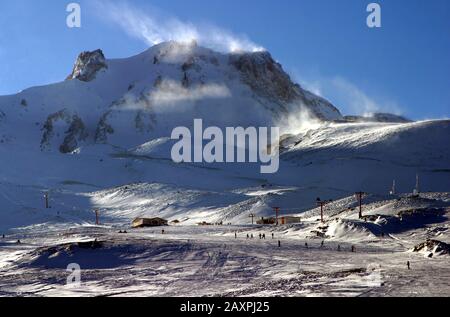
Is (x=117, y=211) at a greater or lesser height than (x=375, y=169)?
lesser

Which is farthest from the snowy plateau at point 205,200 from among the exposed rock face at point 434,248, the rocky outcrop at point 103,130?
the rocky outcrop at point 103,130

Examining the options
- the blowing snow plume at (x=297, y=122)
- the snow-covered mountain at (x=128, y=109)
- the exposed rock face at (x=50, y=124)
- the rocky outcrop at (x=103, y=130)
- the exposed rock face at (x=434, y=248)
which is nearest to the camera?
the exposed rock face at (x=434, y=248)

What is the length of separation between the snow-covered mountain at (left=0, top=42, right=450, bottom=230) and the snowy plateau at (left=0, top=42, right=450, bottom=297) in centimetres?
48

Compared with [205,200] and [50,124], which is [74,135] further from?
[205,200]

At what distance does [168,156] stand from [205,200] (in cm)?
5085

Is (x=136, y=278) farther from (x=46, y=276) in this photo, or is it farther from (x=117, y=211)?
(x=117, y=211)

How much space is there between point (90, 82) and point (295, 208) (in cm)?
14682

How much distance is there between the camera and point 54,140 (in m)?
163

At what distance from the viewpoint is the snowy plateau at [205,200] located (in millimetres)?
23969

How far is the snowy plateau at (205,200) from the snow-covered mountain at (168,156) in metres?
0.48

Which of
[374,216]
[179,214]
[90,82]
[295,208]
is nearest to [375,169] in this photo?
[295,208]

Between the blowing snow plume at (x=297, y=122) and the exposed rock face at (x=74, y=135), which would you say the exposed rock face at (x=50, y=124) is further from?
the blowing snow plume at (x=297, y=122)

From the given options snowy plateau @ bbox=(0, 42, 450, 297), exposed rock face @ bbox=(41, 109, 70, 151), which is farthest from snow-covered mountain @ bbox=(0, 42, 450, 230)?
snowy plateau @ bbox=(0, 42, 450, 297)

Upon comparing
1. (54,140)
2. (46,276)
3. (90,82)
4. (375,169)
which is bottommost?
(46,276)
